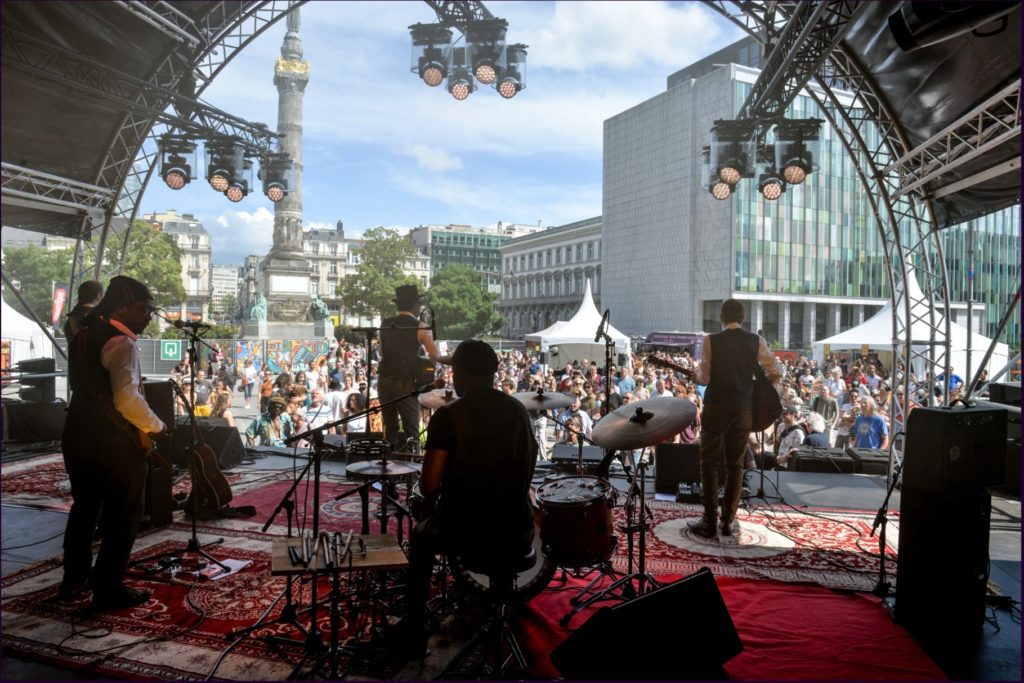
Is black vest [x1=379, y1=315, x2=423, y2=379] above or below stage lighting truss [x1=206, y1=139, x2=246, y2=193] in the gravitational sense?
below

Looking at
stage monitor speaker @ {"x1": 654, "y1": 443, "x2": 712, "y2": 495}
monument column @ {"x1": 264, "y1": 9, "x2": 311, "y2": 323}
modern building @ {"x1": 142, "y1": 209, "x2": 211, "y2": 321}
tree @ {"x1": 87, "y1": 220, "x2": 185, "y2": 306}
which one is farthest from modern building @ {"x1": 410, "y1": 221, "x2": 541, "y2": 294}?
modern building @ {"x1": 142, "y1": 209, "x2": 211, "y2": 321}

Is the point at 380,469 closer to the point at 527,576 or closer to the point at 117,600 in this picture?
the point at 527,576

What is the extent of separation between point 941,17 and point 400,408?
4454 mm

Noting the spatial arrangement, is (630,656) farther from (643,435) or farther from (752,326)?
(752,326)

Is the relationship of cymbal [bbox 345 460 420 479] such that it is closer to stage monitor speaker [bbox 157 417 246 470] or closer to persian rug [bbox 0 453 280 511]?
persian rug [bbox 0 453 280 511]

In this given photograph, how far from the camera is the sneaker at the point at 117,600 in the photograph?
3254mm

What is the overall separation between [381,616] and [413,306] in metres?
2.70

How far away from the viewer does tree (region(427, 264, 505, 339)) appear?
38.2 meters

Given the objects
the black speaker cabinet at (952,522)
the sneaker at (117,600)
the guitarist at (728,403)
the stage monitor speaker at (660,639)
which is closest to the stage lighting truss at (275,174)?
the sneaker at (117,600)

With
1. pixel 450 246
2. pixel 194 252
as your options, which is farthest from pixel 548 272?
pixel 194 252

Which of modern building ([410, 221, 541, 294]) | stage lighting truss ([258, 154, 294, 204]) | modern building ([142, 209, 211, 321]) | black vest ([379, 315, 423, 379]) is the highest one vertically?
modern building ([142, 209, 211, 321])

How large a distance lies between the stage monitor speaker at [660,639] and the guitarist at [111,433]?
246 cm

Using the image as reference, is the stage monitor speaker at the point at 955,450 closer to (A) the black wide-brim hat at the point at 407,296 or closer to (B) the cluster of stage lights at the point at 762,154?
(A) the black wide-brim hat at the point at 407,296

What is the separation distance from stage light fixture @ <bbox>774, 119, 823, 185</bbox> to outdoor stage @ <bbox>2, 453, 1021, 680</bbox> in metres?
3.92
